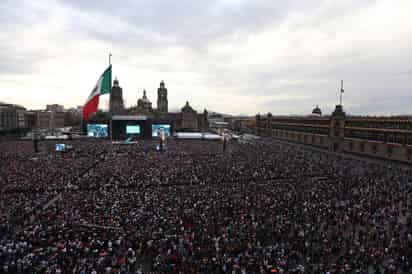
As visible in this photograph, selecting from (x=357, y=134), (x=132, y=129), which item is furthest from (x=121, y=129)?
(x=357, y=134)

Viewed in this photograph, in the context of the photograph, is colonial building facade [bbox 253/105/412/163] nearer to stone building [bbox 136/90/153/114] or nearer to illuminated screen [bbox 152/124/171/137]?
illuminated screen [bbox 152/124/171/137]

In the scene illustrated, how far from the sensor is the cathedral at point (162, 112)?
96438mm

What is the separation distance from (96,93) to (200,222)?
48.7ft

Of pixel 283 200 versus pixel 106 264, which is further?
pixel 283 200

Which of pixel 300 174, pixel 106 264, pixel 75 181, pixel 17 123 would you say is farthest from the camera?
pixel 17 123

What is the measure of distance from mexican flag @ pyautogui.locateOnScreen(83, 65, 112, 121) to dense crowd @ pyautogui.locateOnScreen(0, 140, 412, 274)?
6370 mm

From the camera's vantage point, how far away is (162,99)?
110 meters

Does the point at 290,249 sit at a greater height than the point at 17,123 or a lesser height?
lesser

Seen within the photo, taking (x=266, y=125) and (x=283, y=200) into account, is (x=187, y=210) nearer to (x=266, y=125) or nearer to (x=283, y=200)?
(x=283, y=200)

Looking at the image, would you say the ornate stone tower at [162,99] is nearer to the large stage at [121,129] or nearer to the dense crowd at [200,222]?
the large stage at [121,129]

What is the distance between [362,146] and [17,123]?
102507 mm

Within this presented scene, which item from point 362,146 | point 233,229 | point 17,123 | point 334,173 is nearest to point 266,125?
point 362,146

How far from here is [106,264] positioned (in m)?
9.91

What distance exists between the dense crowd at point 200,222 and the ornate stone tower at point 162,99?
84.4 meters
